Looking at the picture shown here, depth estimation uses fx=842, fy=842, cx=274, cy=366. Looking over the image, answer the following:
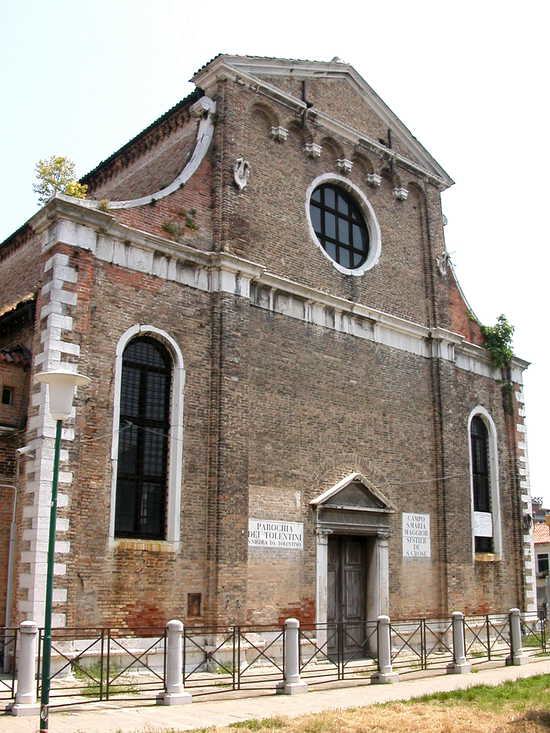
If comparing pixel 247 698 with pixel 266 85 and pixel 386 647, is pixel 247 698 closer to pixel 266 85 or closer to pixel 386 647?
pixel 386 647

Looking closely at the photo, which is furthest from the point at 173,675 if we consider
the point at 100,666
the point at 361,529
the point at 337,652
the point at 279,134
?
the point at 279,134

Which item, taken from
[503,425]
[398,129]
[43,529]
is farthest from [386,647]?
[398,129]

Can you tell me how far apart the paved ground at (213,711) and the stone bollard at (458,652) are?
137 centimetres

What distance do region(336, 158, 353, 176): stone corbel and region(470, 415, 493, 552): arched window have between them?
7423mm

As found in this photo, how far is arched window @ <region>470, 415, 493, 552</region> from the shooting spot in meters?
21.8

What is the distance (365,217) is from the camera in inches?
833

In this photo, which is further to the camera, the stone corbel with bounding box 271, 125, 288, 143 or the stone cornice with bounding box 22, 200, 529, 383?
the stone corbel with bounding box 271, 125, 288, 143

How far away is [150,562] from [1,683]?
3219 millimetres

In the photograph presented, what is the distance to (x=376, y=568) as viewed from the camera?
60.8 ft

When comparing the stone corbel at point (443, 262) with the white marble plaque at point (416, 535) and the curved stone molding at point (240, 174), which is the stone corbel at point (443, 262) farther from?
the curved stone molding at point (240, 174)

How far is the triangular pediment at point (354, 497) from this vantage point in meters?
17.7

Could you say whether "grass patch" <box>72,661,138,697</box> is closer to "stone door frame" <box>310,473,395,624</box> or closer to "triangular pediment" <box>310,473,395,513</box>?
"stone door frame" <box>310,473,395,624</box>

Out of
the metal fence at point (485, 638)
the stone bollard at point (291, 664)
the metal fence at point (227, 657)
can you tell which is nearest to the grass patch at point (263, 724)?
the stone bollard at point (291, 664)

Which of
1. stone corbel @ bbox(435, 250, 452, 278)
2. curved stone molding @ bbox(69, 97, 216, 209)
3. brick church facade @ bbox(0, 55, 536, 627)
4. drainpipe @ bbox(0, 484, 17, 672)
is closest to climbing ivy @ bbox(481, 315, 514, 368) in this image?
brick church facade @ bbox(0, 55, 536, 627)
